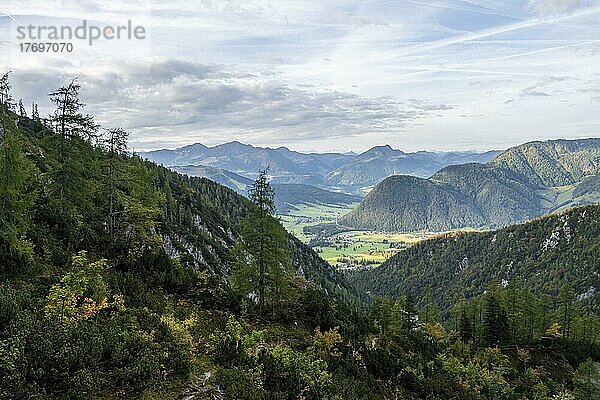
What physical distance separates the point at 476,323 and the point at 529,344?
17578 millimetres

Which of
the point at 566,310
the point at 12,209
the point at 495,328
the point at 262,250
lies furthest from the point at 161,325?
the point at 566,310

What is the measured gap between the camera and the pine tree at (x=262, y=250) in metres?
29.5

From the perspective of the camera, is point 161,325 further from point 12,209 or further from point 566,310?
point 566,310

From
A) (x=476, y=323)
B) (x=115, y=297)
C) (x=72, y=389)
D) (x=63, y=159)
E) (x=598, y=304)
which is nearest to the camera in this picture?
(x=72, y=389)

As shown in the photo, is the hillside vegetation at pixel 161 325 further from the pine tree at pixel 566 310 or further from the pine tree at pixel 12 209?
the pine tree at pixel 566 310

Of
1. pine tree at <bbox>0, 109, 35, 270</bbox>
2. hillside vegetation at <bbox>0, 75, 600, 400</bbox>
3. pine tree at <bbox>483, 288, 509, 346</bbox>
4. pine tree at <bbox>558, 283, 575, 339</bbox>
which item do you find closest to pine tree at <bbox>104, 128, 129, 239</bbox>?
hillside vegetation at <bbox>0, 75, 600, 400</bbox>

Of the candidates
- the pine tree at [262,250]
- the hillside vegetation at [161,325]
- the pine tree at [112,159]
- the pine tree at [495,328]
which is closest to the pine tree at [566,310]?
the hillside vegetation at [161,325]

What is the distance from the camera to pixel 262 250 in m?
29.5

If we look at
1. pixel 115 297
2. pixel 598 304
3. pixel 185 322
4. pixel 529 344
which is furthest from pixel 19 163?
pixel 598 304

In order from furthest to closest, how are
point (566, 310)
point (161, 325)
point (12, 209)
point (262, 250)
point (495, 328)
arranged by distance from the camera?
point (566, 310) → point (495, 328) → point (262, 250) → point (12, 209) → point (161, 325)

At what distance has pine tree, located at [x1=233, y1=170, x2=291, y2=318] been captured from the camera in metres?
29.5

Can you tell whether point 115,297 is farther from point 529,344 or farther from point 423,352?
point 529,344

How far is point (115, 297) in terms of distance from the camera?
16688 millimetres

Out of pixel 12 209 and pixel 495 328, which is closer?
pixel 12 209
